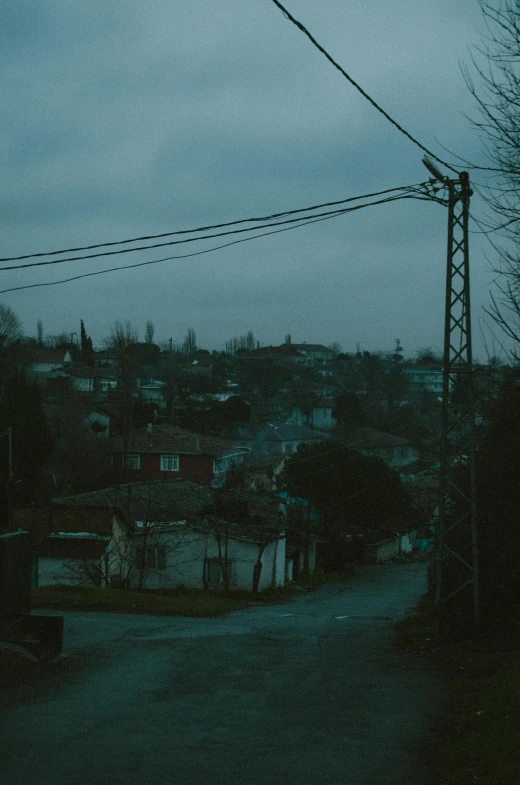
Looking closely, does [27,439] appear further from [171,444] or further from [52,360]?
[52,360]

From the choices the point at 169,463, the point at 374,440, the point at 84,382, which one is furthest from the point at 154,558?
the point at 84,382

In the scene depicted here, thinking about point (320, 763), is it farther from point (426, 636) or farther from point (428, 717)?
point (426, 636)

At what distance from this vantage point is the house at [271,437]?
208ft

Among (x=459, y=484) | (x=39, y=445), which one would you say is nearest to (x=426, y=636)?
(x=459, y=484)

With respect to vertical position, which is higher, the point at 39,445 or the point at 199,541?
the point at 39,445

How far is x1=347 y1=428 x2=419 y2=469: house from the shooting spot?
5656cm

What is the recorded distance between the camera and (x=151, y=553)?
31.7m

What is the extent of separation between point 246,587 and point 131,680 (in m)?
23.6

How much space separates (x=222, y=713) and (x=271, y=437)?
181 ft

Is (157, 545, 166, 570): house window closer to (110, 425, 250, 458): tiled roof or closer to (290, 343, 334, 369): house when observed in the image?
(110, 425, 250, 458): tiled roof

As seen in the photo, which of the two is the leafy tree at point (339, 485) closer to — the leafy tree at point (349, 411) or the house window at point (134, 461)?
the house window at point (134, 461)

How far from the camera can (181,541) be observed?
100ft

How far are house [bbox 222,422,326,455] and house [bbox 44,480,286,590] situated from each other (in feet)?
89.6

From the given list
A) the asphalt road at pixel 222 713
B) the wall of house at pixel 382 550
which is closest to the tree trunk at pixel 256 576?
the asphalt road at pixel 222 713
